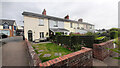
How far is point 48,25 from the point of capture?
13.6 meters

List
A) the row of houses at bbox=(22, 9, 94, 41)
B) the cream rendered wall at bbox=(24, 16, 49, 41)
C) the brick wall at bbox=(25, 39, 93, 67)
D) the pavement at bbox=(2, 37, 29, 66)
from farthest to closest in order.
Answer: the row of houses at bbox=(22, 9, 94, 41)
the cream rendered wall at bbox=(24, 16, 49, 41)
the pavement at bbox=(2, 37, 29, 66)
the brick wall at bbox=(25, 39, 93, 67)

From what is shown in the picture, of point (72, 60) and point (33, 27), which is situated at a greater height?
point (33, 27)

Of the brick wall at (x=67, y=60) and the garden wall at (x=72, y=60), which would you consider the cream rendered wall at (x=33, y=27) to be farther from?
the garden wall at (x=72, y=60)

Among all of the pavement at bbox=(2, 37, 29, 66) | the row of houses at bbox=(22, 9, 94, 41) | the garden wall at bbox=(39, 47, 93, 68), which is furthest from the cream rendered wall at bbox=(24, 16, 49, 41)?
the garden wall at bbox=(39, 47, 93, 68)

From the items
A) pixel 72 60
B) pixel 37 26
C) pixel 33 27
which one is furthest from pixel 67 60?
pixel 37 26

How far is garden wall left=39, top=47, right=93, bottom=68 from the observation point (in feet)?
5.44

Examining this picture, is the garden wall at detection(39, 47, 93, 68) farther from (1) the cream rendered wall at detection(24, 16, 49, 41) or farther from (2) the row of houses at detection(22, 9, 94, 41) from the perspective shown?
(1) the cream rendered wall at detection(24, 16, 49, 41)

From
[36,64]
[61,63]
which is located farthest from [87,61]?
[36,64]

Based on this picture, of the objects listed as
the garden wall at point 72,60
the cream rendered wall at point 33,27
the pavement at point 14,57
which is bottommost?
A: the pavement at point 14,57

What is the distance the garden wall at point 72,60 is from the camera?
166cm

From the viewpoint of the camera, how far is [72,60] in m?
2.09

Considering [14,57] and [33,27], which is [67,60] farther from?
[33,27]

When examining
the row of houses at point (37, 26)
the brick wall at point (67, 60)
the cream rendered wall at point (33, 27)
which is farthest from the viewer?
the row of houses at point (37, 26)

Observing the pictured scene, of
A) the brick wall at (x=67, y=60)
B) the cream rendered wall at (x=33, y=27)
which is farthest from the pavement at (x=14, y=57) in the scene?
the cream rendered wall at (x=33, y=27)
